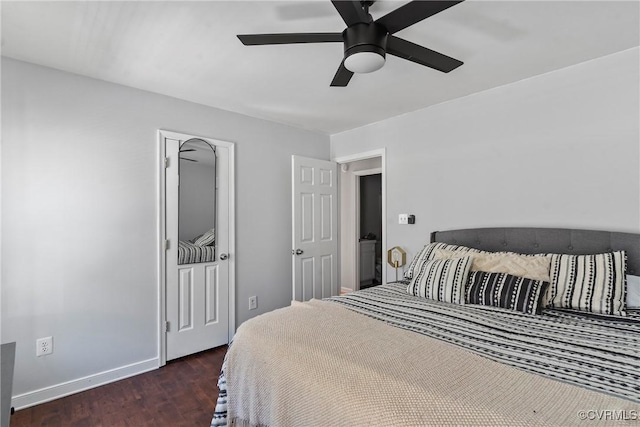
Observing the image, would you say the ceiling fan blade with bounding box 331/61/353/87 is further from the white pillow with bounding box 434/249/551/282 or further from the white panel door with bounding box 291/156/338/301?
the white panel door with bounding box 291/156/338/301

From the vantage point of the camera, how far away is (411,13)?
1.36 metres

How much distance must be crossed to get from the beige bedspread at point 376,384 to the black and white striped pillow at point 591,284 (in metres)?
1.06

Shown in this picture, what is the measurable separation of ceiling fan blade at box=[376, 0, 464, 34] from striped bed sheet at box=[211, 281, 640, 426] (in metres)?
1.41

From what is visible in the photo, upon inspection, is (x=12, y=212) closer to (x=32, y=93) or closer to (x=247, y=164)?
(x=32, y=93)

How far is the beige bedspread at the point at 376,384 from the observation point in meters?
0.93

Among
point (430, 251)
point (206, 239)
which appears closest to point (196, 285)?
point (206, 239)

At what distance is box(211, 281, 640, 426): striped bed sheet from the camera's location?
116 cm

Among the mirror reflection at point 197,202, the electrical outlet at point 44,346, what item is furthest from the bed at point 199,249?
the electrical outlet at point 44,346

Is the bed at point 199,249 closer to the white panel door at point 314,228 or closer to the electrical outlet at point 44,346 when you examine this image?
the white panel door at point 314,228

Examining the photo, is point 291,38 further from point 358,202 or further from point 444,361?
point 358,202

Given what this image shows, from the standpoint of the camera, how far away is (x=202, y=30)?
1860mm

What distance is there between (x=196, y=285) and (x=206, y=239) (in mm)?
434

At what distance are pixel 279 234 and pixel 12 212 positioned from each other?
87.1 inches

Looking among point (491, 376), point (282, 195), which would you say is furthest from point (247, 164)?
point (491, 376)
